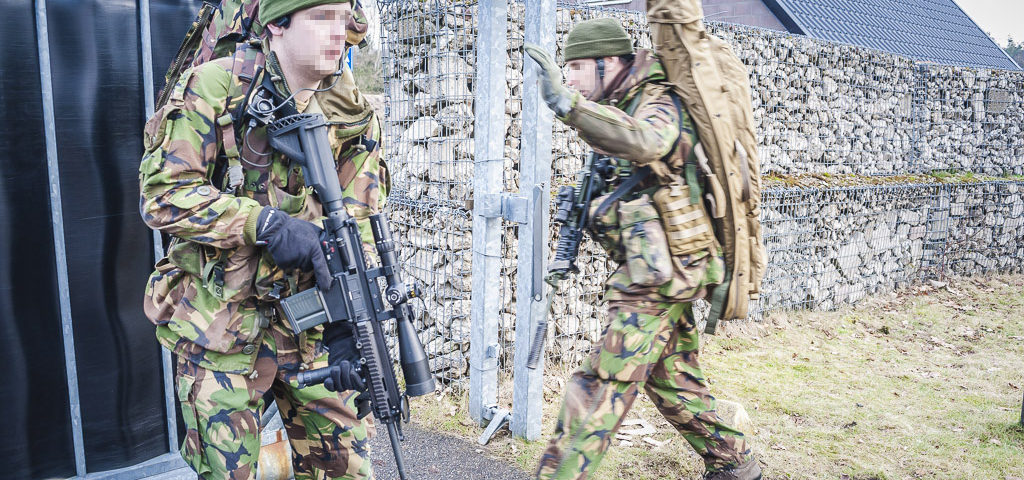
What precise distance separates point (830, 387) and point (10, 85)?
545 centimetres

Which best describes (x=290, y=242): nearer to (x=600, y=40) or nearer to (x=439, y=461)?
(x=600, y=40)

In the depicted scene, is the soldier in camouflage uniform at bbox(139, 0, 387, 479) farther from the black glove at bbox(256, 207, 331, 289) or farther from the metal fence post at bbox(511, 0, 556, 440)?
the metal fence post at bbox(511, 0, 556, 440)

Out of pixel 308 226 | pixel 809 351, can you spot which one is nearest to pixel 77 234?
pixel 308 226

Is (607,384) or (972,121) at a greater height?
(972,121)

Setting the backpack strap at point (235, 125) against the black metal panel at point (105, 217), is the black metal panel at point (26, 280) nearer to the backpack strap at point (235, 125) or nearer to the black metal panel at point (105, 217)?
the black metal panel at point (105, 217)

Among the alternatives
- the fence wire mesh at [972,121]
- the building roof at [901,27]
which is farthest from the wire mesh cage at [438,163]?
the building roof at [901,27]

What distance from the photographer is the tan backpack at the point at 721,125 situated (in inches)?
110

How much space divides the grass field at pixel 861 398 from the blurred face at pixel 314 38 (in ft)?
8.50

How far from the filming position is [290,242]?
2078mm

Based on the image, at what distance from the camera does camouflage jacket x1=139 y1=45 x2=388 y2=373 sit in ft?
6.82

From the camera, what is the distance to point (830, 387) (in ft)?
17.8

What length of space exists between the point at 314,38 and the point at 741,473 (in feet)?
8.28

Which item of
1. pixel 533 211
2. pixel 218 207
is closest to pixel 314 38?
pixel 218 207

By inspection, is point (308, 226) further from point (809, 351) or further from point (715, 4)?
point (715, 4)
